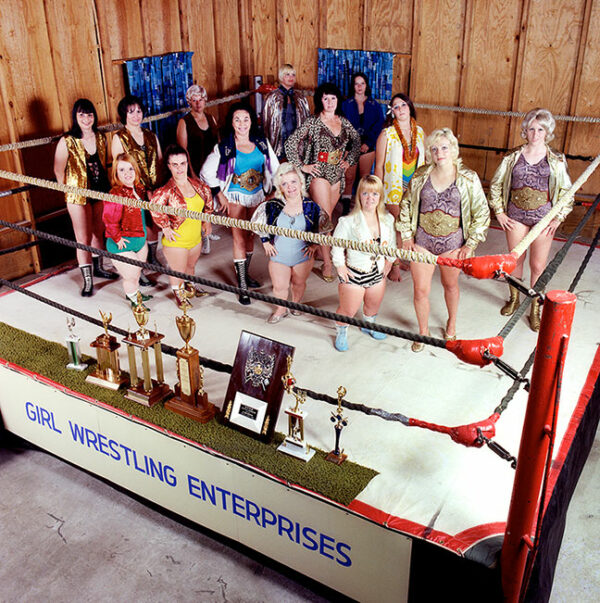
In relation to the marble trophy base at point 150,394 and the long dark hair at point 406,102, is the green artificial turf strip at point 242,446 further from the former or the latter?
the long dark hair at point 406,102

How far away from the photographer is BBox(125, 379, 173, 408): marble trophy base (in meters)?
2.99

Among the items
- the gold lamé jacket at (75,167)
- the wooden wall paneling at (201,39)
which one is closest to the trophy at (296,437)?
the gold lamé jacket at (75,167)

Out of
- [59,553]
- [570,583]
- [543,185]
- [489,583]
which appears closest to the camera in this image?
[489,583]

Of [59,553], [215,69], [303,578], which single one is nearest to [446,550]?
[303,578]

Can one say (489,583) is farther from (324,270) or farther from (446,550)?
(324,270)

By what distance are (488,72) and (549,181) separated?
7.58 ft

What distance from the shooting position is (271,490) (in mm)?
2607

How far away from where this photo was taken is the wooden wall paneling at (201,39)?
19.9ft

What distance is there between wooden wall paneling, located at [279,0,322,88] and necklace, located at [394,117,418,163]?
2.47 m

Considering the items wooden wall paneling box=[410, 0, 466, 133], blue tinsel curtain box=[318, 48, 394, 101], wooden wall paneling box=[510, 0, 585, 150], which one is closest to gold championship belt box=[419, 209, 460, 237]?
wooden wall paneling box=[510, 0, 585, 150]

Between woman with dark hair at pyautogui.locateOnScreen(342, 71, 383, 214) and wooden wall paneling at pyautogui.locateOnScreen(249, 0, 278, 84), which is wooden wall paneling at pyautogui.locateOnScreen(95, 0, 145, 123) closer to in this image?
wooden wall paneling at pyautogui.locateOnScreen(249, 0, 278, 84)

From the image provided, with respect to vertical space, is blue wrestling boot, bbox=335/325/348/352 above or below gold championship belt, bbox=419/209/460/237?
below

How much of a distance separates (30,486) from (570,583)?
2534 mm

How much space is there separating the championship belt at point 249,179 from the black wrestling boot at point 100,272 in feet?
3.60
